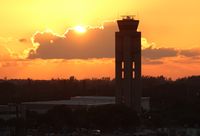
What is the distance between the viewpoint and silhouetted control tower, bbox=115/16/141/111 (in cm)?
14325

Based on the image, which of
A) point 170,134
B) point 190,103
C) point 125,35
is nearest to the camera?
point 170,134

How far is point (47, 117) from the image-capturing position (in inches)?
4783

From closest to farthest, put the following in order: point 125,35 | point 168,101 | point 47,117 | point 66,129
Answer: point 66,129 < point 47,117 < point 125,35 < point 168,101

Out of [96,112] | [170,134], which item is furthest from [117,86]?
[170,134]

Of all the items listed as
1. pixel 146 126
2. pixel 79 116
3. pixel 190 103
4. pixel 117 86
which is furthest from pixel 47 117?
pixel 190 103

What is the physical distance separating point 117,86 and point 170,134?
160 ft

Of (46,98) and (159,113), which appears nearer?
(159,113)

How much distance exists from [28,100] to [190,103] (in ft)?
133

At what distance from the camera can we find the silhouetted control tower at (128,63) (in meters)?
143

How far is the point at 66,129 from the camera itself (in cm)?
11275

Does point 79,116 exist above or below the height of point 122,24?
below

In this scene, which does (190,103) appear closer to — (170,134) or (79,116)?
(79,116)

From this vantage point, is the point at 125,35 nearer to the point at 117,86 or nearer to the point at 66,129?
the point at 117,86

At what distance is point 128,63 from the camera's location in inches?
5640
